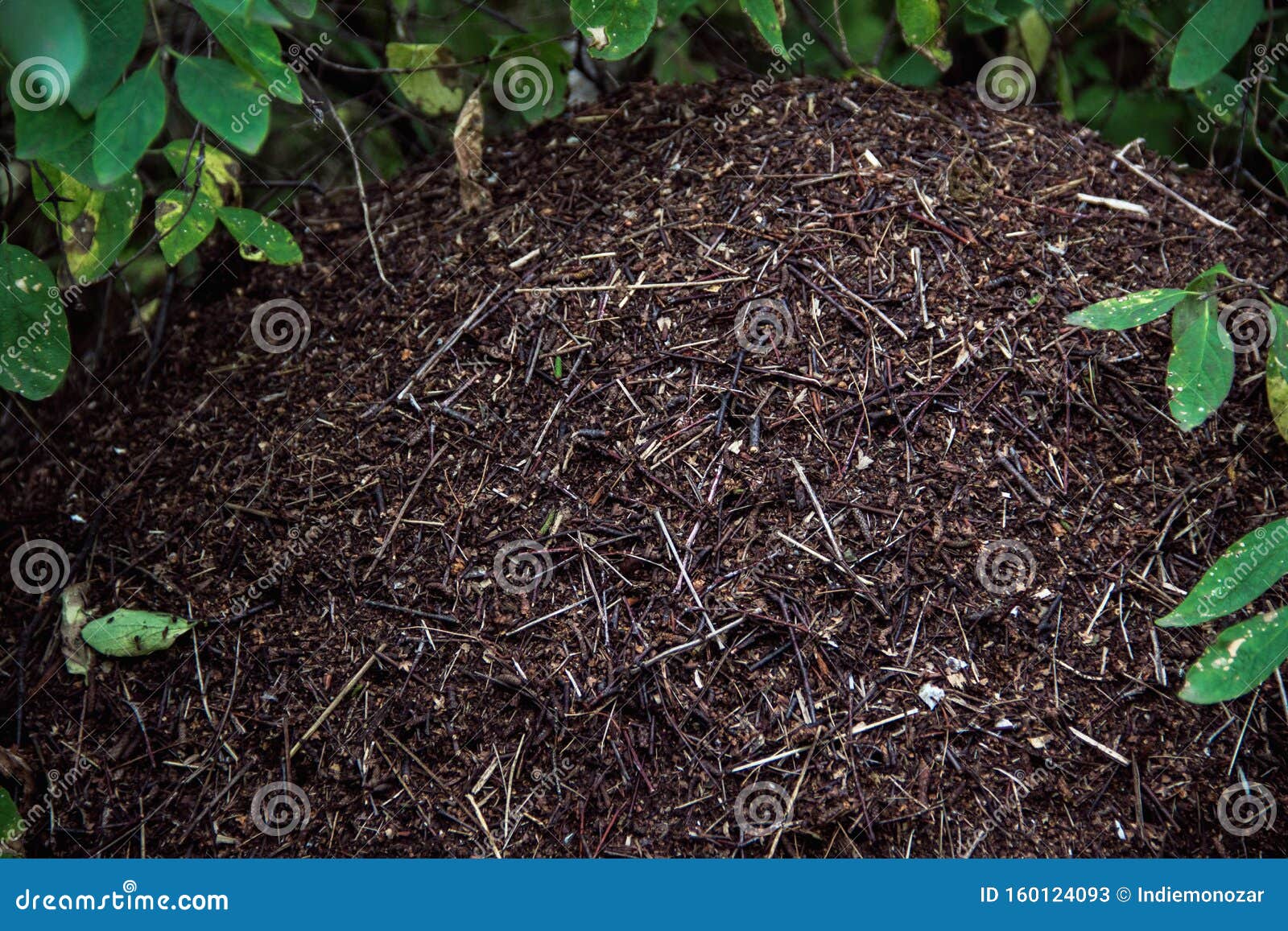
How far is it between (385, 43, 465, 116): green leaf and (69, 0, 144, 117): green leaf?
1.14 metres

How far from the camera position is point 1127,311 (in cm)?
196

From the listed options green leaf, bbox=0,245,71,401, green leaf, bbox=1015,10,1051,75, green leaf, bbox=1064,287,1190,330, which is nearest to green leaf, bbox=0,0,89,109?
green leaf, bbox=0,245,71,401

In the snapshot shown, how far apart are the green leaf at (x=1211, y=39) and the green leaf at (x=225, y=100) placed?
1972 millimetres

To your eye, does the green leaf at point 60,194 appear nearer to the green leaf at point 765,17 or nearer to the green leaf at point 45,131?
the green leaf at point 45,131

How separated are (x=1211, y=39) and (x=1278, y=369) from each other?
2.61ft

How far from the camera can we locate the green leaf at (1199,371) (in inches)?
75.0

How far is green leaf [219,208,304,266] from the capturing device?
2.40m

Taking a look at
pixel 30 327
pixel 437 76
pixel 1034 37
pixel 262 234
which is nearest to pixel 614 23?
pixel 437 76

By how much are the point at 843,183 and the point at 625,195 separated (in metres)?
0.55

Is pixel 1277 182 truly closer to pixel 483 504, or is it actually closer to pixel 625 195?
pixel 625 195

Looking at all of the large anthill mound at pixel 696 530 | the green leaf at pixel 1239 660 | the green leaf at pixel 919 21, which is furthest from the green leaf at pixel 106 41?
the green leaf at pixel 1239 660

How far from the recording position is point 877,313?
229 cm

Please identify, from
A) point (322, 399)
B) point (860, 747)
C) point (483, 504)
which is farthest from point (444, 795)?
point (322, 399)

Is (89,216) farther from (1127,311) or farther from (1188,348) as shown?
Answer: (1188,348)
